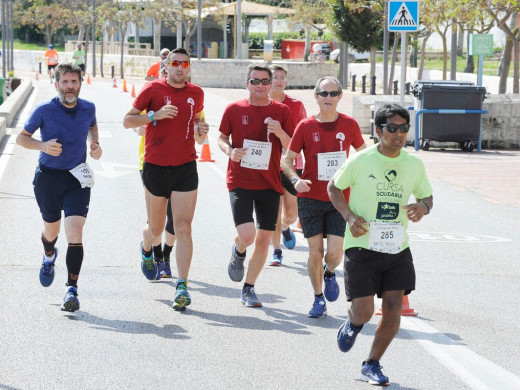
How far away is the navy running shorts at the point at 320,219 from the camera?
800cm

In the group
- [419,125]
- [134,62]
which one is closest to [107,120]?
[419,125]

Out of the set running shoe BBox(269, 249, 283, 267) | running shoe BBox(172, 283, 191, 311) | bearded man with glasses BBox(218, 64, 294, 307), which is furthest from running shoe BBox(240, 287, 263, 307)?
running shoe BBox(269, 249, 283, 267)

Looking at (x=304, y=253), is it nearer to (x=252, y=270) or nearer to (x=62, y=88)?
(x=252, y=270)

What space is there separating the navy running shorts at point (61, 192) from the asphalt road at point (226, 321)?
774 mm

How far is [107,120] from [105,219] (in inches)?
695

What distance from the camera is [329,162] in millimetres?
8016

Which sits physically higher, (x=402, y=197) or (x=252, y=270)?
(x=402, y=197)

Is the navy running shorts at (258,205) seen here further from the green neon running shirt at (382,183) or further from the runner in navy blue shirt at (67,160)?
the green neon running shirt at (382,183)

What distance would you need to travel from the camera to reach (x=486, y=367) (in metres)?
6.56

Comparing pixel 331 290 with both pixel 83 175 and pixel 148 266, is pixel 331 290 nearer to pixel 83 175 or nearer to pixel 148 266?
pixel 148 266

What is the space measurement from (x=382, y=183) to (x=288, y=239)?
4.99 m

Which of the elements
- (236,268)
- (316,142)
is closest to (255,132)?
(316,142)

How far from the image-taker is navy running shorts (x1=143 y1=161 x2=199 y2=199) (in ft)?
27.9

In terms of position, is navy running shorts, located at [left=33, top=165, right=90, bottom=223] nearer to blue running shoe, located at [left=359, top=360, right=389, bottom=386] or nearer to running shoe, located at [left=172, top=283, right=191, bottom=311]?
running shoe, located at [left=172, top=283, right=191, bottom=311]
